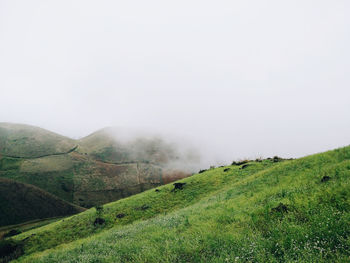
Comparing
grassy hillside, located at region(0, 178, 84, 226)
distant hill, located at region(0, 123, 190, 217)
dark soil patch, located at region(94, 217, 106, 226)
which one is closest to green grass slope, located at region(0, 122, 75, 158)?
distant hill, located at region(0, 123, 190, 217)

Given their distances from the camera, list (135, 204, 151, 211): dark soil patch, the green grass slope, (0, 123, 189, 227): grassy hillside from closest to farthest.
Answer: (135, 204, 151, 211): dark soil patch, (0, 123, 189, 227): grassy hillside, the green grass slope

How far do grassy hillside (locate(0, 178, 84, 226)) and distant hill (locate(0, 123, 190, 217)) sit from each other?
9392 millimetres

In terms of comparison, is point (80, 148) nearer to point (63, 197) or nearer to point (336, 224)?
point (63, 197)

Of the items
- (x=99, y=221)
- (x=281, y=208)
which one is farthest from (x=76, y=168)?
(x=281, y=208)

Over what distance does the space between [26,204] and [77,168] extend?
1941 inches

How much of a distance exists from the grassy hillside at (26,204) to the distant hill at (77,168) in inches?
370

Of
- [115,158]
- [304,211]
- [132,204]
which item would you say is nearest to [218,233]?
[304,211]

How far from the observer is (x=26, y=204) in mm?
95312

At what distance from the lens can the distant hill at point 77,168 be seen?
4791 inches

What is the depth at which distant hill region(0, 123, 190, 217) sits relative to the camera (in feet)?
399

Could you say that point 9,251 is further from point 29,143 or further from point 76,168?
point 29,143

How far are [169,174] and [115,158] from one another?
56542 mm

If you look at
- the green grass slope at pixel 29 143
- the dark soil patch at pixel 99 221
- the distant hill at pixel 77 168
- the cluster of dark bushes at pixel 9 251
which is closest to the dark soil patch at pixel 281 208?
the dark soil patch at pixel 99 221

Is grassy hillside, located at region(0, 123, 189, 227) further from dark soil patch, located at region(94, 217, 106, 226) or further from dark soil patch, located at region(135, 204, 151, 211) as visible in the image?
dark soil patch, located at region(135, 204, 151, 211)
